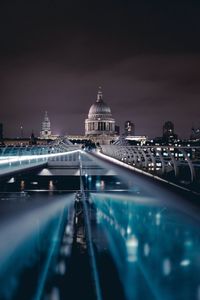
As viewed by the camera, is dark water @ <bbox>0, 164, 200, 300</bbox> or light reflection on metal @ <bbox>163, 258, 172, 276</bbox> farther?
light reflection on metal @ <bbox>163, 258, 172, 276</bbox>

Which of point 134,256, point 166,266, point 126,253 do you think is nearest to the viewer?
point 166,266

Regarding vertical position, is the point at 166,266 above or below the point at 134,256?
above

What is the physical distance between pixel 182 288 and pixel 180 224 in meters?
4.38

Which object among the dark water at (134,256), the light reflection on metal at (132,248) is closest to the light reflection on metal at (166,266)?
the dark water at (134,256)

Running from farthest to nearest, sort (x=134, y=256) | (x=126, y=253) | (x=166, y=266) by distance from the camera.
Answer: (x=126, y=253)
(x=134, y=256)
(x=166, y=266)

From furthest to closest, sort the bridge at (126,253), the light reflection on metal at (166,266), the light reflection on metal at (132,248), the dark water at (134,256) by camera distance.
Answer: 1. the light reflection on metal at (132,248)
2. the light reflection on metal at (166,266)
3. the bridge at (126,253)
4. the dark water at (134,256)

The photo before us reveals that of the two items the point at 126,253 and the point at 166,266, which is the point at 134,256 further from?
the point at 166,266

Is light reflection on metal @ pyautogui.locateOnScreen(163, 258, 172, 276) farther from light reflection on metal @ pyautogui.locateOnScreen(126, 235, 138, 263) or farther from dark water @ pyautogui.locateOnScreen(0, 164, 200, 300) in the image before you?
light reflection on metal @ pyautogui.locateOnScreen(126, 235, 138, 263)

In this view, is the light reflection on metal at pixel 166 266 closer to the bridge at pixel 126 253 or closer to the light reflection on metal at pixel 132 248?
the bridge at pixel 126 253

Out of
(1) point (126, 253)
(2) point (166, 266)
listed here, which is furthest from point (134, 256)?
(2) point (166, 266)

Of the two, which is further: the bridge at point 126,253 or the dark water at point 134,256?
the bridge at point 126,253

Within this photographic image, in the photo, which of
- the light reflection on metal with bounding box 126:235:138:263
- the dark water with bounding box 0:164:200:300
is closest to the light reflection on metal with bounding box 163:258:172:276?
the dark water with bounding box 0:164:200:300

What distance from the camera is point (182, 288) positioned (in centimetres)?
837

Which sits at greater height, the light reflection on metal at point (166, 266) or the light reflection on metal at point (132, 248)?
the light reflection on metal at point (166, 266)
